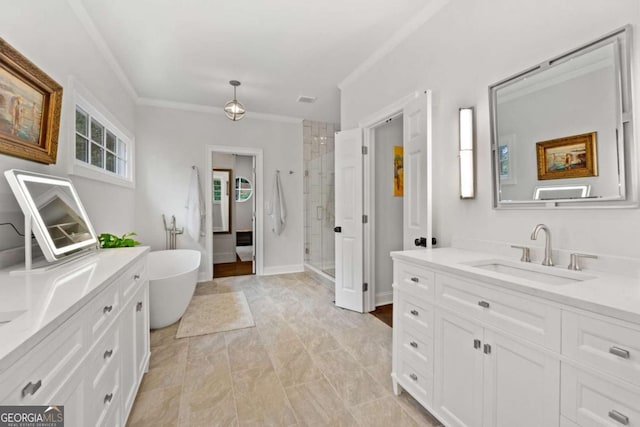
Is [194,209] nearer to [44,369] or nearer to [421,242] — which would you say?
[421,242]

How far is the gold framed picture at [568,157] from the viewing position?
1.34 m

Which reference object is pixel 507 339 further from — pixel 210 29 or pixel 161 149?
pixel 161 149

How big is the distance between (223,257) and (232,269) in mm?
874

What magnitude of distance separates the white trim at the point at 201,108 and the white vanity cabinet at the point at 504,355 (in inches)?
152

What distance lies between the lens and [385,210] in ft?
11.3

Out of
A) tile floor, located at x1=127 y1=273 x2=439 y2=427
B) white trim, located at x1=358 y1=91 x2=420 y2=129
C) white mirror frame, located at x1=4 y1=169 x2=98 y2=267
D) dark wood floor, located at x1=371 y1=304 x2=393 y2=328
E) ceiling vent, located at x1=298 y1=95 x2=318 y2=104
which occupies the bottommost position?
tile floor, located at x1=127 y1=273 x2=439 y2=427

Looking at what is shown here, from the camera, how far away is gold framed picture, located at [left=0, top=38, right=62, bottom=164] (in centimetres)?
141

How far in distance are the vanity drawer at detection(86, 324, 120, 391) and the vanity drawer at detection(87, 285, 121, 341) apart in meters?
0.05

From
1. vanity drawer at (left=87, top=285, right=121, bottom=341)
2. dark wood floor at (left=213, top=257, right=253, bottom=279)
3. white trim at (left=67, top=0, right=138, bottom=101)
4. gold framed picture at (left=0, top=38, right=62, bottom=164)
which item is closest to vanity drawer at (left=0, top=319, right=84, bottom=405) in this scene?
vanity drawer at (left=87, top=285, right=121, bottom=341)

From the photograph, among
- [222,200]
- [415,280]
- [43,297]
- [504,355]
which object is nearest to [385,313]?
[415,280]

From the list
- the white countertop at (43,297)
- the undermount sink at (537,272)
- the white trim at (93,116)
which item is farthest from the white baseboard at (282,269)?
the undermount sink at (537,272)

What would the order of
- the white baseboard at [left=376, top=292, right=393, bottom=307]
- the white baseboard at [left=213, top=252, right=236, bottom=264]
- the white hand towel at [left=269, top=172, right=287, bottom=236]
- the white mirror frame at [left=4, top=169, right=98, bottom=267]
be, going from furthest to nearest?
the white baseboard at [left=213, top=252, right=236, bottom=264] → the white hand towel at [left=269, top=172, right=287, bottom=236] → the white baseboard at [left=376, top=292, right=393, bottom=307] → the white mirror frame at [left=4, top=169, right=98, bottom=267]

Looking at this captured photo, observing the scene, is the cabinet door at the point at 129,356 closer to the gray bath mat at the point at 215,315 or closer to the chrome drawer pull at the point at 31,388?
the chrome drawer pull at the point at 31,388

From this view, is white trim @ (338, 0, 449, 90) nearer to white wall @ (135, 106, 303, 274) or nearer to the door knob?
the door knob
